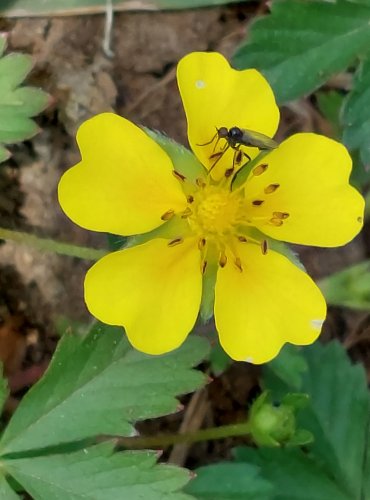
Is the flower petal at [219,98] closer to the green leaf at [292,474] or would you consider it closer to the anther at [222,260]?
the anther at [222,260]

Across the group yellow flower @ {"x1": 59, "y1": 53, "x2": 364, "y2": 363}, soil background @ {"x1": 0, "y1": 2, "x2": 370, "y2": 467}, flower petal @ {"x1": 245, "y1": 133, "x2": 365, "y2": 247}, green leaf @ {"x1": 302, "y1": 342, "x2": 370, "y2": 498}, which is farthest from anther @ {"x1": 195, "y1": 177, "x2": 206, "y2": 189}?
Result: green leaf @ {"x1": 302, "y1": 342, "x2": 370, "y2": 498}

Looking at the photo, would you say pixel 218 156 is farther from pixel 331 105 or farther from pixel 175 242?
pixel 331 105

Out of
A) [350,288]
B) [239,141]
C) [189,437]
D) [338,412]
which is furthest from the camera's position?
[338,412]

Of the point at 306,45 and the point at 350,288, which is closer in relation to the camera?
the point at 306,45

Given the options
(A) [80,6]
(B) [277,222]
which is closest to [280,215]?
(B) [277,222]

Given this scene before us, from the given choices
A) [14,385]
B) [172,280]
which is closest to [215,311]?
[172,280]

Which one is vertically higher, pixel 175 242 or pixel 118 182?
pixel 118 182
